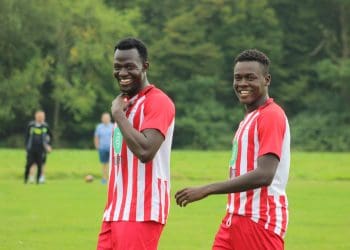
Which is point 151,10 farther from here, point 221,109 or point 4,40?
point 4,40

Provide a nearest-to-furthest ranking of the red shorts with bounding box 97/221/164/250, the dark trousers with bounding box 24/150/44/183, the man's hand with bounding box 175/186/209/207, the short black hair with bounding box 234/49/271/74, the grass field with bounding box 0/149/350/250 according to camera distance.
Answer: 1. the man's hand with bounding box 175/186/209/207
2. the red shorts with bounding box 97/221/164/250
3. the short black hair with bounding box 234/49/271/74
4. the grass field with bounding box 0/149/350/250
5. the dark trousers with bounding box 24/150/44/183

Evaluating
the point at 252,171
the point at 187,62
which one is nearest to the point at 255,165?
the point at 252,171

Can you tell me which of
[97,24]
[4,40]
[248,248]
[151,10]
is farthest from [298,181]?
[151,10]

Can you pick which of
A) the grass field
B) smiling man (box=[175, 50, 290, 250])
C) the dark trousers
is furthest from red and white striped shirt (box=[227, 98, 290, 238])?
the dark trousers

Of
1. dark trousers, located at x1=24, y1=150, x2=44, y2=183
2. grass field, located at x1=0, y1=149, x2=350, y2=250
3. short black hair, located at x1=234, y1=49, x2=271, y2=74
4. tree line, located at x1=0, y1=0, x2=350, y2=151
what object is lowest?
grass field, located at x1=0, y1=149, x2=350, y2=250

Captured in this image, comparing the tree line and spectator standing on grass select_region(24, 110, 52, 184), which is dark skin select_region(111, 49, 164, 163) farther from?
the tree line

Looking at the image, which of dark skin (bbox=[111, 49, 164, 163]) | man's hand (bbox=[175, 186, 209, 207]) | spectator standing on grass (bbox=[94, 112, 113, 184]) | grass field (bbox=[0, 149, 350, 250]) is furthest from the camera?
spectator standing on grass (bbox=[94, 112, 113, 184])

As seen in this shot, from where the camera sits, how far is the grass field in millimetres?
14062

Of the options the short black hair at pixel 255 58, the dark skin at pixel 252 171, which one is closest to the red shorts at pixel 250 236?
the dark skin at pixel 252 171

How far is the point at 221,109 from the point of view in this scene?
248 feet

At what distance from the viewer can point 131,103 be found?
6.99 m

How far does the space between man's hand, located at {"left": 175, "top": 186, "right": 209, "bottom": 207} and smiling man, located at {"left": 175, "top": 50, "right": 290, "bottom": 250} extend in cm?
31

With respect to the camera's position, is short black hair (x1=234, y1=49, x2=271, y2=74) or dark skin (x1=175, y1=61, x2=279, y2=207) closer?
dark skin (x1=175, y1=61, x2=279, y2=207)

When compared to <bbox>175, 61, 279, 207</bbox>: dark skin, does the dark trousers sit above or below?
below
